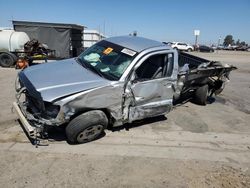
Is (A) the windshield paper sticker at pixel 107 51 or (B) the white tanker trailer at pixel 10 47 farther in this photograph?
(B) the white tanker trailer at pixel 10 47

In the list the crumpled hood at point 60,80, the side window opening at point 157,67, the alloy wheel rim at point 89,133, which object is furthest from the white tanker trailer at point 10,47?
the alloy wheel rim at point 89,133

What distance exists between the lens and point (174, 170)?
13.6 ft

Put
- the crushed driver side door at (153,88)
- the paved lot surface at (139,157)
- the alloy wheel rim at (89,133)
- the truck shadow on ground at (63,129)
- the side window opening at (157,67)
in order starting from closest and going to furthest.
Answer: the paved lot surface at (139,157)
the alloy wheel rim at (89,133)
the truck shadow on ground at (63,129)
the crushed driver side door at (153,88)
the side window opening at (157,67)

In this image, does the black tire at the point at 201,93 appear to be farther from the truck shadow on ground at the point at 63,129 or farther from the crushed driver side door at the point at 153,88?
the crushed driver side door at the point at 153,88

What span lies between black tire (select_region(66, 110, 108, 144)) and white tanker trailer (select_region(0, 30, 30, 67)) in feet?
35.9

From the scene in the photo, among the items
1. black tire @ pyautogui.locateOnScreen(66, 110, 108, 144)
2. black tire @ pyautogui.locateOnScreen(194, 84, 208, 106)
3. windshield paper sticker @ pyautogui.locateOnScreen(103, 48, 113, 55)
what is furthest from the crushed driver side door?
black tire @ pyautogui.locateOnScreen(194, 84, 208, 106)

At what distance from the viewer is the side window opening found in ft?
17.5

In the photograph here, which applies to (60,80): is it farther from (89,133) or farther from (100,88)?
(89,133)

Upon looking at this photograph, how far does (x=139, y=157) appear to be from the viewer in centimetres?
446

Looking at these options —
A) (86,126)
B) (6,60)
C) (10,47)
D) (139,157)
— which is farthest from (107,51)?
(10,47)

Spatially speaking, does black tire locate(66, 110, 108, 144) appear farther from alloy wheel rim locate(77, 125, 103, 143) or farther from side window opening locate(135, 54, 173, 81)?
side window opening locate(135, 54, 173, 81)

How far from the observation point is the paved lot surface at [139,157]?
3.78 meters

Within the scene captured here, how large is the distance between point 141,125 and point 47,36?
13372 millimetres

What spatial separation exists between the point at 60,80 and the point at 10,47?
11.3 meters
